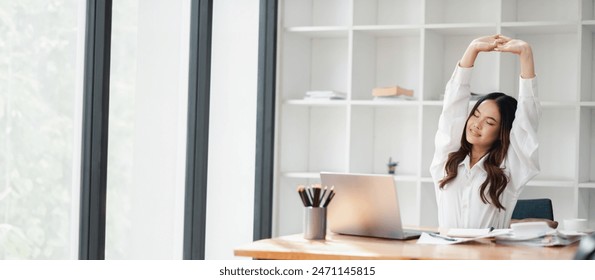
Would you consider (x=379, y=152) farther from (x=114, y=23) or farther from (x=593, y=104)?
(x=114, y=23)

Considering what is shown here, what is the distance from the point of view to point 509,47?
334cm

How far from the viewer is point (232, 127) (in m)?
4.99

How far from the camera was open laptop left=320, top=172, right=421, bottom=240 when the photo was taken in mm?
2965

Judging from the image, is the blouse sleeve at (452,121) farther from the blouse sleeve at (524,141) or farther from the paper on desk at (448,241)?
the paper on desk at (448,241)

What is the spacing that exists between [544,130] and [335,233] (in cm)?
229

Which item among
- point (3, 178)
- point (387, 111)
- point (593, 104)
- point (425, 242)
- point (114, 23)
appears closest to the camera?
point (425, 242)

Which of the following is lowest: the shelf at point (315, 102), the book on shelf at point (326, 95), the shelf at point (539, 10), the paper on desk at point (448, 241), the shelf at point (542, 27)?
the paper on desk at point (448, 241)

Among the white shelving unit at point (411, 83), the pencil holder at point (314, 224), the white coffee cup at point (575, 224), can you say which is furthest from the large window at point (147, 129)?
the white coffee cup at point (575, 224)

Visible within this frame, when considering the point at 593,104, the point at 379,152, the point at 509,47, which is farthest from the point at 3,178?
the point at 593,104

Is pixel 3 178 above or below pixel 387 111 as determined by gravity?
below

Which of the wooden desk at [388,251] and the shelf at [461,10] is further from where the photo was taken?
the shelf at [461,10]

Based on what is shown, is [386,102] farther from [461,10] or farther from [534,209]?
[534,209]

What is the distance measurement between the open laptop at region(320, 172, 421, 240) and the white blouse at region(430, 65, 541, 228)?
0.38 metres

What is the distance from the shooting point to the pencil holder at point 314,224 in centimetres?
296
